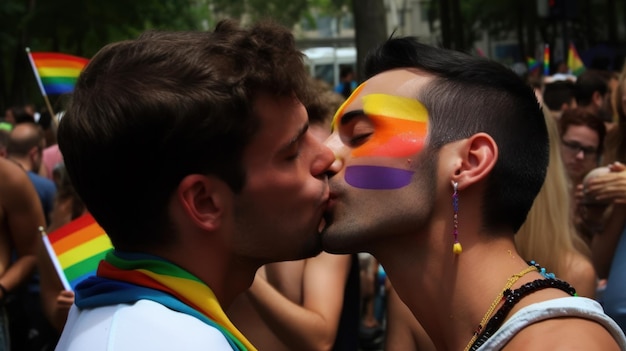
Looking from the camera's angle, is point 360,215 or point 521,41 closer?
point 360,215

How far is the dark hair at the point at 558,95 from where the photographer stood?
845cm

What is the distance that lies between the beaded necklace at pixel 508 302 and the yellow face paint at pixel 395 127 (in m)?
0.44

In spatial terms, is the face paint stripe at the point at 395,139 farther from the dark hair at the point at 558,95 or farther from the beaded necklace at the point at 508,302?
the dark hair at the point at 558,95

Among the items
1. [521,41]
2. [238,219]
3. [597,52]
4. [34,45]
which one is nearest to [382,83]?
[238,219]

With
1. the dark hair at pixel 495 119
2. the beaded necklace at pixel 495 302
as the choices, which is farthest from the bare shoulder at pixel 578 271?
the beaded necklace at pixel 495 302

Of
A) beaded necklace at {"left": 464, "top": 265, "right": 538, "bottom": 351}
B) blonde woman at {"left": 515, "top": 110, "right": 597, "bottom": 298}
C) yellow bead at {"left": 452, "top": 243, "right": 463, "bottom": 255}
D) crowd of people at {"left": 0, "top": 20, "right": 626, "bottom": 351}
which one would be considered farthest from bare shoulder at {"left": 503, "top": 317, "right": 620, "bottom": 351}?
blonde woman at {"left": 515, "top": 110, "right": 597, "bottom": 298}

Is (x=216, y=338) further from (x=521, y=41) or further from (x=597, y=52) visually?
(x=521, y=41)

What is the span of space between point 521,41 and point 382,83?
102 feet

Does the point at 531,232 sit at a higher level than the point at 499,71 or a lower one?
lower

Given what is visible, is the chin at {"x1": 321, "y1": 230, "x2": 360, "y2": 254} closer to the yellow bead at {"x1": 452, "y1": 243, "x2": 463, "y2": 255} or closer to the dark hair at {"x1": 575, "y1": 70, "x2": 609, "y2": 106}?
the yellow bead at {"x1": 452, "y1": 243, "x2": 463, "y2": 255}

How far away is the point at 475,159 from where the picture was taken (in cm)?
230

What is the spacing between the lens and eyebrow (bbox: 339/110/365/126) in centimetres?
248

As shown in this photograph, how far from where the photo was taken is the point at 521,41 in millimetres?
32312

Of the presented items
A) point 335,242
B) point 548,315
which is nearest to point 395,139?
point 335,242
